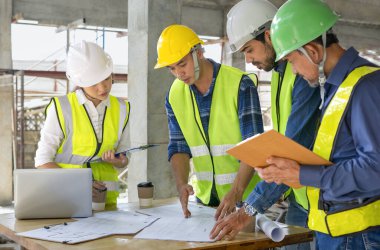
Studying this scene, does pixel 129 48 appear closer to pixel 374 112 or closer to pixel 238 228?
pixel 238 228

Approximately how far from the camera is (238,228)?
2.44m

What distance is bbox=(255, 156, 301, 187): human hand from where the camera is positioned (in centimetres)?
210

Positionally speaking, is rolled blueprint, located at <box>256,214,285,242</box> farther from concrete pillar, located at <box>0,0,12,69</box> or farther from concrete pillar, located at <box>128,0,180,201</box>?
concrete pillar, located at <box>0,0,12,69</box>

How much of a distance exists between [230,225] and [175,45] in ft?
4.10

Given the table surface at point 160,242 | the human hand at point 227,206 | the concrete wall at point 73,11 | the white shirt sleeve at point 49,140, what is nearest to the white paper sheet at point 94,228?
the table surface at point 160,242

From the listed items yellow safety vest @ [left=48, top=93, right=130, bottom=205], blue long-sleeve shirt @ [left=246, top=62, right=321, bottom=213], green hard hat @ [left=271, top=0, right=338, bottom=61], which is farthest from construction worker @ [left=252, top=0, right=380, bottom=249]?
yellow safety vest @ [left=48, top=93, right=130, bottom=205]

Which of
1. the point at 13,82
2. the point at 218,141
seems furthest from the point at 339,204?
the point at 13,82

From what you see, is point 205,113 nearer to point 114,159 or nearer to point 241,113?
point 241,113

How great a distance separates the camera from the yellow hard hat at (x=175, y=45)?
316cm

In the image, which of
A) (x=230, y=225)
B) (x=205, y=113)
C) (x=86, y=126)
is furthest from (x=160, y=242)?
(x=86, y=126)

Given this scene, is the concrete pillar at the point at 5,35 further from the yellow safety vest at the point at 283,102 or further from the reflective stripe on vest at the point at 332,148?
the reflective stripe on vest at the point at 332,148

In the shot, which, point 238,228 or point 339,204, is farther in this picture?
point 238,228

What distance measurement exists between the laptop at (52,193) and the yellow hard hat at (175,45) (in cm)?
85

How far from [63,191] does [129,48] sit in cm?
371
